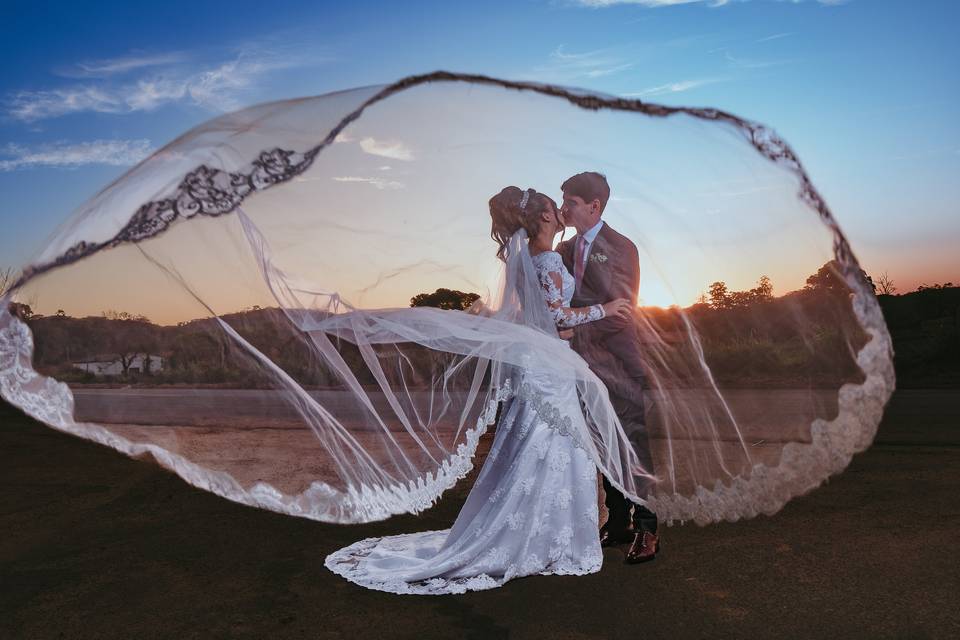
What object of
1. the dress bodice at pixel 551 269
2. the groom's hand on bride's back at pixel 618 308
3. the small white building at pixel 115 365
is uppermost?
the dress bodice at pixel 551 269

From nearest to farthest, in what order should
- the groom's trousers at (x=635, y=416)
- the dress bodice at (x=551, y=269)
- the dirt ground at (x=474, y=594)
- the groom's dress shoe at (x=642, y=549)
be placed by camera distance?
the dirt ground at (x=474, y=594) < the dress bodice at (x=551, y=269) < the groom's trousers at (x=635, y=416) < the groom's dress shoe at (x=642, y=549)

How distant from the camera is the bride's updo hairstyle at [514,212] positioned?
15.1 ft

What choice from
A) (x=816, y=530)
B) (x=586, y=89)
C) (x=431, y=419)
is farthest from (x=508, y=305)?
(x=816, y=530)

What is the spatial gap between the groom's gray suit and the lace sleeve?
0.16 meters

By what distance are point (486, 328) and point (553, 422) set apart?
662mm

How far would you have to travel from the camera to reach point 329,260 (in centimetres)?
464

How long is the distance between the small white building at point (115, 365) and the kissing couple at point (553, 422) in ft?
5.70

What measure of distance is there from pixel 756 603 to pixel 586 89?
3.08m

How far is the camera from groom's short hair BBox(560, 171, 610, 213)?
4746 millimetres

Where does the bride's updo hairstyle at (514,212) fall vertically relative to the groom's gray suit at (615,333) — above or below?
above

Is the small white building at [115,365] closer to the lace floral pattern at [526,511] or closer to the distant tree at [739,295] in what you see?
the lace floral pattern at [526,511]

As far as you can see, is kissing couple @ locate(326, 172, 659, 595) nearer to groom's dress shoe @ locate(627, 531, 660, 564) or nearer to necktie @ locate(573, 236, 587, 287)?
necktie @ locate(573, 236, 587, 287)

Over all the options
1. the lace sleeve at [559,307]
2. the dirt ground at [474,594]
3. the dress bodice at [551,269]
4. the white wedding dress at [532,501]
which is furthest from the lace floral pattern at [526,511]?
the dress bodice at [551,269]

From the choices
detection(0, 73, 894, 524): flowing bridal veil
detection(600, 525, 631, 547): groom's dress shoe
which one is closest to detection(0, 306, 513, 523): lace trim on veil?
detection(0, 73, 894, 524): flowing bridal veil
